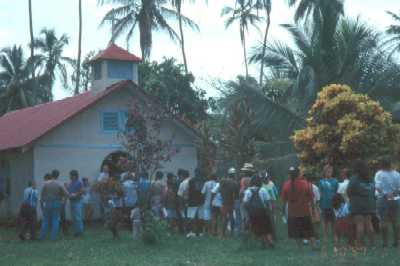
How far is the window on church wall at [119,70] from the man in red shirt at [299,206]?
14788mm

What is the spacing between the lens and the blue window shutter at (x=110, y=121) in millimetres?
25375

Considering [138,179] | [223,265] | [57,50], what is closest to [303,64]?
[138,179]

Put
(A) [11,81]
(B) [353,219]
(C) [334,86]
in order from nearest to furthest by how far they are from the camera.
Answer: (B) [353,219] → (C) [334,86] → (A) [11,81]

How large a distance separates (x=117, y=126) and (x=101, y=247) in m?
9.42

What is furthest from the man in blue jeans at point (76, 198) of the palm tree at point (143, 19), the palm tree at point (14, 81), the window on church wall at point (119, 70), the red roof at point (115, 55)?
the palm tree at point (14, 81)

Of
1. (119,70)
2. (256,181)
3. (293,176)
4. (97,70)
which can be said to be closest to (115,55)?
(119,70)

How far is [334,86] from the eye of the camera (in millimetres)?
22047

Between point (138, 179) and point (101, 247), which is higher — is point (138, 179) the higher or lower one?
the higher one

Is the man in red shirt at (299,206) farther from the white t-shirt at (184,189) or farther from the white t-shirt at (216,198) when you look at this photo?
the white t-shirt at (184,189)

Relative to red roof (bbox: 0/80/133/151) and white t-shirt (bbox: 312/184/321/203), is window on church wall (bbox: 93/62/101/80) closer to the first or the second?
red roof (bbox: 0/80/133/151)

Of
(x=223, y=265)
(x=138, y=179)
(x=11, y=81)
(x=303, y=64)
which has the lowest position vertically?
(x=223, y=265)

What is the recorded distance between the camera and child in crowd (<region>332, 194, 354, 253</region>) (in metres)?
14.4

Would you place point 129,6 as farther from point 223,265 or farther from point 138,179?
point 223,265

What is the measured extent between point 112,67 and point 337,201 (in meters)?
14.5
